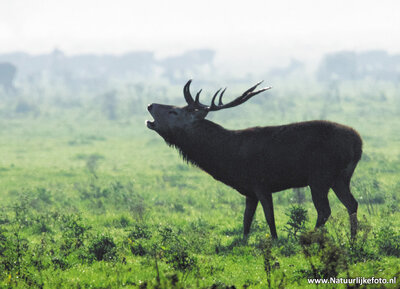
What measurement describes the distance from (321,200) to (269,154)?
1260 millimetres

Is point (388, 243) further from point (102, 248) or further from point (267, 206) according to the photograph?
point (102, 248)

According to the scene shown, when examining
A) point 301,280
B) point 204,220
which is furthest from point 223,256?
point 204,220

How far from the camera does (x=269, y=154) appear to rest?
902 cm

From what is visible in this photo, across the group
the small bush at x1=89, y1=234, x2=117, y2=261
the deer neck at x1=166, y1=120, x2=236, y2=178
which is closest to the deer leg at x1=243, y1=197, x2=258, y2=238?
the deer neck at x1=166, y1=120, x2=236, y2=178

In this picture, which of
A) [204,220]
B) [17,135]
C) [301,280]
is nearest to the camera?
[301,280]

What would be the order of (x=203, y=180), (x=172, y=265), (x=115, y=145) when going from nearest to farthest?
(x=172, y=265)
(x=203, y=180)
(x=115, y=145)

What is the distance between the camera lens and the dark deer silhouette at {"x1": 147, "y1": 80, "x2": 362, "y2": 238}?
8711 millimetres

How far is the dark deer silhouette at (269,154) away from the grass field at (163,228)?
64 cm

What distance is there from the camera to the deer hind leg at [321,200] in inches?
344

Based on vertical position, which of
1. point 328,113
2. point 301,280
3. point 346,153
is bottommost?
point 301,280

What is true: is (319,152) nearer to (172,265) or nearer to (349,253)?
(349,253)

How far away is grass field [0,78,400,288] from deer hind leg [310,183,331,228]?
7.8 inches

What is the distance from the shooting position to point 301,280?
22.2 feet

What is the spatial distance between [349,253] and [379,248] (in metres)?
0.98
